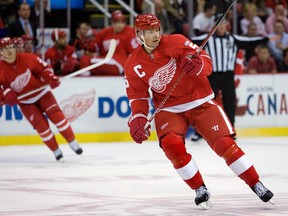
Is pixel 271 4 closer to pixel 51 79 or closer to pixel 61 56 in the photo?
pixel 61 56

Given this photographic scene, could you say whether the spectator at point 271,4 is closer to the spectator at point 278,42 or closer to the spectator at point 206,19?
the spectator at point 278,42

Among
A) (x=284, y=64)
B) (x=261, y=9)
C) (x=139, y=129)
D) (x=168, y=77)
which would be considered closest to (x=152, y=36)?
(x=168, y=77)

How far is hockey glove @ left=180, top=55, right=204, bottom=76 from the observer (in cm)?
502

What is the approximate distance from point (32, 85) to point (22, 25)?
209 centimetres

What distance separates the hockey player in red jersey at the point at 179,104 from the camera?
5074 millimetres

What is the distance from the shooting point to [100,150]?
30.2 ft

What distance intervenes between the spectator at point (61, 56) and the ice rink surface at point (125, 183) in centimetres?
93

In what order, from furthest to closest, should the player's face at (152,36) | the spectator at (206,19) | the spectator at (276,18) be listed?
the spectator at (276,18) < the spectator at (206,19) < the player's face at (152,36)

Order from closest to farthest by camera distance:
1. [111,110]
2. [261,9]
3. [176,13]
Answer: [111,110]
[176,13]
[261,9]

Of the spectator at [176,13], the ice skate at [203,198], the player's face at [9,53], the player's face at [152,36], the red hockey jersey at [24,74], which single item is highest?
the player's face at [152,36]

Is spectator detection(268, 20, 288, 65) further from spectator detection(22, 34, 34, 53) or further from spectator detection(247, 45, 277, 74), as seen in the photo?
spectator detection(22, 34, 34, 53)

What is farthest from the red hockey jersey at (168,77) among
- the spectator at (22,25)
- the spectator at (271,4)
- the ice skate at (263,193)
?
the spectator at (271,4)

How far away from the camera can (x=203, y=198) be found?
5.08 meters

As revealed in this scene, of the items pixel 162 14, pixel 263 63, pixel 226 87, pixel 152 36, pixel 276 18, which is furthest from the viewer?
pixel 276 18
